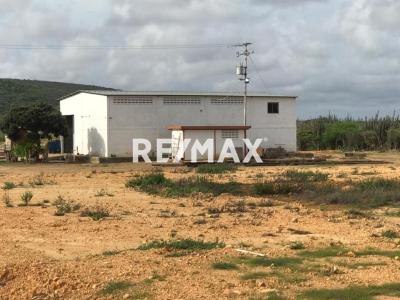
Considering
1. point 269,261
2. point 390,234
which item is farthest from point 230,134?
point 269,261

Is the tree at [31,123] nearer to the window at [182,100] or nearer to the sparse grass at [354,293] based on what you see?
the window at [182,100]

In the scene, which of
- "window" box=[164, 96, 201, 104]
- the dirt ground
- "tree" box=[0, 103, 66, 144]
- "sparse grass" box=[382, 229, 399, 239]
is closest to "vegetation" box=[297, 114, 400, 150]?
"window" box=[164, 96, 201, 104]

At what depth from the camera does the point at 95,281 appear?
7.55m

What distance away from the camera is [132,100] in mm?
44281

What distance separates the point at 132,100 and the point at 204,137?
6789 mm

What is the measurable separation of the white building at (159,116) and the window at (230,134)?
0.14 meters

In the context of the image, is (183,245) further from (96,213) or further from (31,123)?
(31,123)

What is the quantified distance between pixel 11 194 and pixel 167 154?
927 inches

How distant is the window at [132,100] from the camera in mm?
43875

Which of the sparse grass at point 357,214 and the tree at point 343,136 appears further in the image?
the tree at point 343,136

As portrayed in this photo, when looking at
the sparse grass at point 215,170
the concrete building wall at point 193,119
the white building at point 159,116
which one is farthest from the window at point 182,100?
the sparse grass at point 215,170

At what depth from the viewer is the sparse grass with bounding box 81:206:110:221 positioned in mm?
13923

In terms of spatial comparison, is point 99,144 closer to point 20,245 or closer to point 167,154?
point 167,154

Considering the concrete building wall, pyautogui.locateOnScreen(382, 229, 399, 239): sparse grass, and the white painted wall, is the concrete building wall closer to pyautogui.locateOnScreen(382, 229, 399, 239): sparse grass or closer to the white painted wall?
the white painted wall
